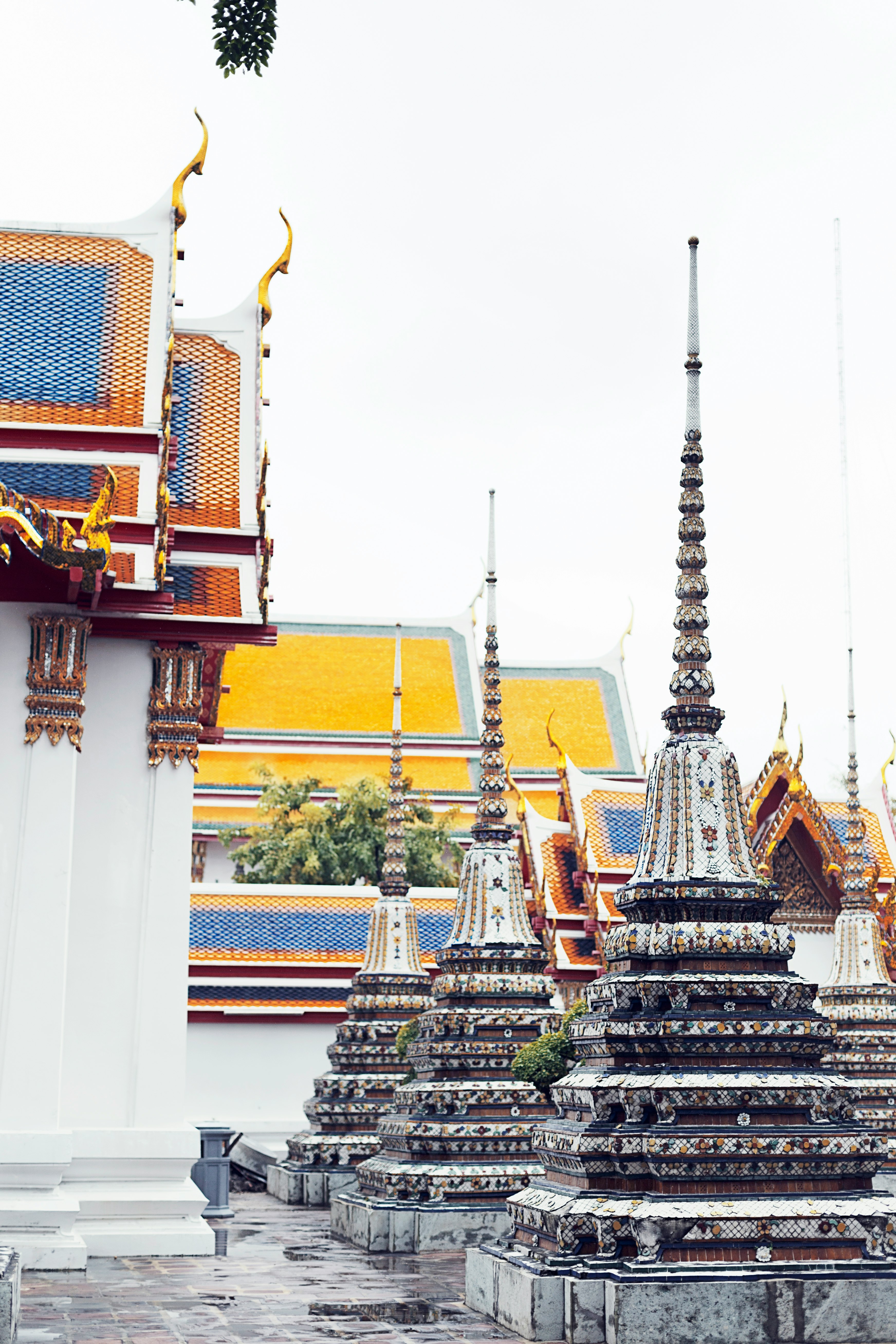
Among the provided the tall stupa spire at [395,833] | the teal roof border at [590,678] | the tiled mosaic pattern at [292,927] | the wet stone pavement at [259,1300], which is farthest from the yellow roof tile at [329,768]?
the wet stone pavement at [259,1300]

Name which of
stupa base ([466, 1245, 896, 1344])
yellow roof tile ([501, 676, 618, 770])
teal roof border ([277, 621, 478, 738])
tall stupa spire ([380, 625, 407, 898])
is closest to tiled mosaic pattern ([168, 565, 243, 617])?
tall stupa spire ([380, 625, 407, 898])

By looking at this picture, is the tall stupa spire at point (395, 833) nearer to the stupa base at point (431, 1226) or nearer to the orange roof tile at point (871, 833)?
the stupa base at point (431, 1226)

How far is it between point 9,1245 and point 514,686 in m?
23.0

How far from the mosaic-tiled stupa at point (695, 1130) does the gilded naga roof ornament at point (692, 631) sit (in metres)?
0.01

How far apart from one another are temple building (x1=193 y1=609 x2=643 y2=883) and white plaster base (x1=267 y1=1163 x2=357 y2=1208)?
1146cm

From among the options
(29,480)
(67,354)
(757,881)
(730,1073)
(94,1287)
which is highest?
(67,354)

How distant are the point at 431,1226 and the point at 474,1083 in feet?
3.88

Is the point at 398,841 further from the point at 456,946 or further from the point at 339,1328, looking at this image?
the point at 339,1328

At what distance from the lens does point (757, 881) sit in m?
8.05

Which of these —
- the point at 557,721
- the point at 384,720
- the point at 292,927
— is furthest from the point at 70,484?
the point at 557,721

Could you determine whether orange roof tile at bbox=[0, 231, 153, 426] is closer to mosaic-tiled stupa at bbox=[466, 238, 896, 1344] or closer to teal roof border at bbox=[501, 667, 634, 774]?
mosaic-tiled stupa at bbox=[466, 238, 896, 1344]

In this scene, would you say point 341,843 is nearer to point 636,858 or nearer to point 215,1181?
point 636,858

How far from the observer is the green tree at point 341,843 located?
81.3 feet

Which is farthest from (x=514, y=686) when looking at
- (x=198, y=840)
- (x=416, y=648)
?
(x=198, y=840)
